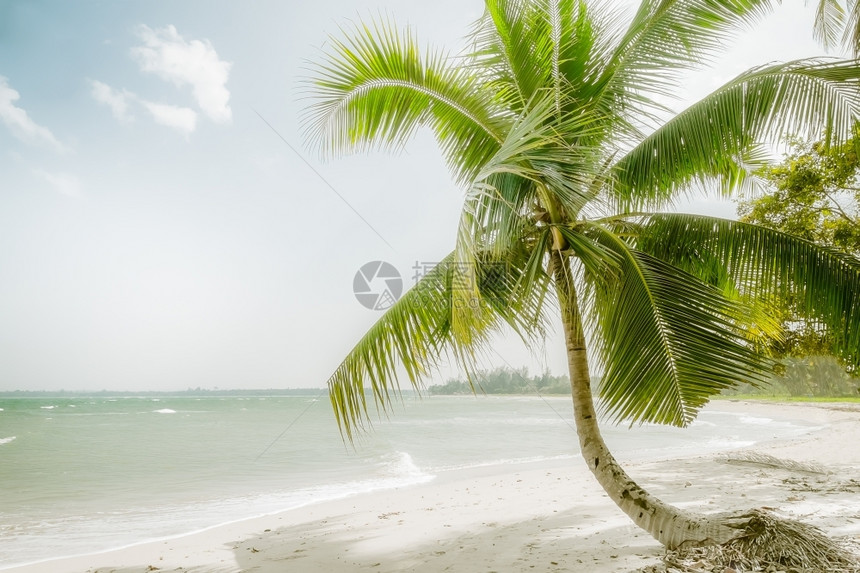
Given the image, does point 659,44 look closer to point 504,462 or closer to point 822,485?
point 822,485

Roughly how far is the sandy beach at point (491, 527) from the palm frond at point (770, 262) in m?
1.96

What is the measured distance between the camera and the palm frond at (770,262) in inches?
135

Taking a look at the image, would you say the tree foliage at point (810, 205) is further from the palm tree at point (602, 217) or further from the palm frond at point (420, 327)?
the palm frond at point (420, 327)

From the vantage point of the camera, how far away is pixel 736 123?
3.80 m

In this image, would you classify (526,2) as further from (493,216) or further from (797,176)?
(797,176)

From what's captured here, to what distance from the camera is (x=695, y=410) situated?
320 centimetres

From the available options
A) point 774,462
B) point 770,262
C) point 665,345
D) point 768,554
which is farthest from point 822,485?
point 665,345

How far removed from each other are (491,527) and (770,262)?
13.2ft

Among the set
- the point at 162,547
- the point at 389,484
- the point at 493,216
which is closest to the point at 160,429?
the point at 389,484

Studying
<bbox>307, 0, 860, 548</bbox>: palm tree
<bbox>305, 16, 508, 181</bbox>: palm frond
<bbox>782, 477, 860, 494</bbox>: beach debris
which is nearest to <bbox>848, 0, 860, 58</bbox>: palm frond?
<bbox>307, 0, 860, 548</bbox>: palm tree

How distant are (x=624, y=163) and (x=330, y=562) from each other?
464 centimetres

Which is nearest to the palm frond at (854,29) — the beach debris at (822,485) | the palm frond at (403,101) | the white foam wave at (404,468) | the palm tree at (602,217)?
the palm tree at (602,217)

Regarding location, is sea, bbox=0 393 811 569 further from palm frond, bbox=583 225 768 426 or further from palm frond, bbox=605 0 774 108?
palm frond, bbox=605 0 774 108

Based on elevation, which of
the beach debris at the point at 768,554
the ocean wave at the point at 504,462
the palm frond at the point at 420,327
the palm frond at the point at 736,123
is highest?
the palm frond at the point at 736,123
